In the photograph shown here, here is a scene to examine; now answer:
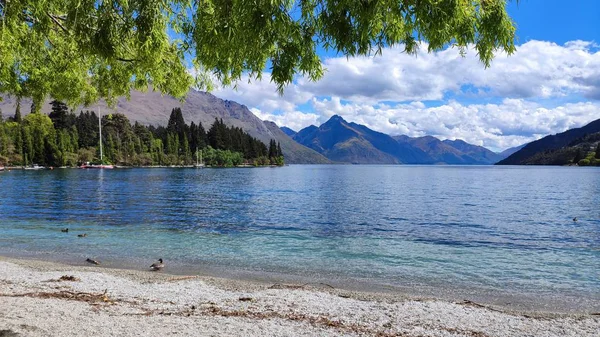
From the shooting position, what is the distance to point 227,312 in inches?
422

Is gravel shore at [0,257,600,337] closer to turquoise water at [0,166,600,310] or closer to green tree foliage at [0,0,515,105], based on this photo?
turquoise water at [0,166,600,310]

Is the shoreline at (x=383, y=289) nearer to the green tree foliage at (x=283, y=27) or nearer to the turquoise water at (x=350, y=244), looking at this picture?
the turquoise water at (x=350, y=244)

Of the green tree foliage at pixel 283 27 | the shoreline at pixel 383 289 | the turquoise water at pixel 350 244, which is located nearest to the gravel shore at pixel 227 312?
the shoreline at pixel 383 289

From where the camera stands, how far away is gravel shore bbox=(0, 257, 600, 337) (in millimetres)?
8992

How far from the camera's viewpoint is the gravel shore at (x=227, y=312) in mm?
8992

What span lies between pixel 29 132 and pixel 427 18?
651ft

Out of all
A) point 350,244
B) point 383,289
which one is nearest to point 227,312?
point 383,289

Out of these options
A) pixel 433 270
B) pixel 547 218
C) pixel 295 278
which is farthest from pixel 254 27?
pixel 547 218

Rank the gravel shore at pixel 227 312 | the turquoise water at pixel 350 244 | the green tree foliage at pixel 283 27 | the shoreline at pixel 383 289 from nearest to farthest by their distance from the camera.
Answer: the green tree foliage at pixel 283 27, the gravel shore at pixel 227 312, the shoreline at pixel 383 289, the turquoise water at pixel 350 244

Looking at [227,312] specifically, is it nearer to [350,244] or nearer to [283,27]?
[283,27]

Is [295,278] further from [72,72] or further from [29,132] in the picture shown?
[29,132]

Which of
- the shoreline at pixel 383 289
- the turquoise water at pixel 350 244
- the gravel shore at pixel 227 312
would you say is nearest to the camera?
the gravel shore at pixel 227 312

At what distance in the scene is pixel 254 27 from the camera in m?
4.95

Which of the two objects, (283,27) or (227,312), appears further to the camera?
(227,312)
